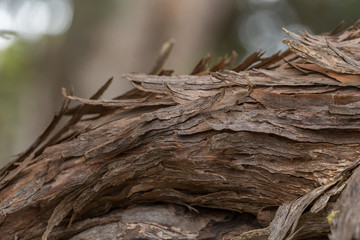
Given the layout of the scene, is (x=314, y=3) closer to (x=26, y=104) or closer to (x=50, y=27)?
(x=50, y=27)

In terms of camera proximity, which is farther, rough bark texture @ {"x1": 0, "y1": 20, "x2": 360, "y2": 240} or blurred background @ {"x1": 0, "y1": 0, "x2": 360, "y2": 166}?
blurred background @ {"x1": 0, "y1": 0, "x2": 360, "y2": 166}

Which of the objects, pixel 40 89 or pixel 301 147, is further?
pixel 40 89

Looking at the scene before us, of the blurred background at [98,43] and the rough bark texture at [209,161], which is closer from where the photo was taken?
the rough bark texture at [209,161]

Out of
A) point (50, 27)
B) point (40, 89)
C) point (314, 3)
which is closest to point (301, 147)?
point (40, 89)

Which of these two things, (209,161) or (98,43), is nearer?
(209,161)

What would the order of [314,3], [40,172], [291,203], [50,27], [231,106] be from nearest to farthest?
1. [291,203]
2. [231,106]
3. [40,172]
4. [50,27]
5. [314,3]

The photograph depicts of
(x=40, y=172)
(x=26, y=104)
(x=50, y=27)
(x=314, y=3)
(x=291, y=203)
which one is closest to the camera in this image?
(x=291, y=203)

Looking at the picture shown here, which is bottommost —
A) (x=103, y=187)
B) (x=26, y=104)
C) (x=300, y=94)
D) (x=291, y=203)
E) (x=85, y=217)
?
(x=26, y=104)

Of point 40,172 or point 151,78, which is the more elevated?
point 151,78
